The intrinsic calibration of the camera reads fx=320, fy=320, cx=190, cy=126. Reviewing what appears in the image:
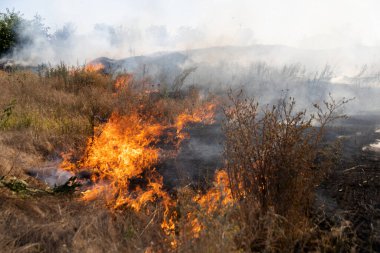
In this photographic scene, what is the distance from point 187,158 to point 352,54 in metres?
15.4

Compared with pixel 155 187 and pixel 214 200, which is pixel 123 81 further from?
pixel 214 200

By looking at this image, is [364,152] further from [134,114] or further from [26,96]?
[26,96]

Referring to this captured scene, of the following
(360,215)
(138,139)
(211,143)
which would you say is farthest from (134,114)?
(360,215)

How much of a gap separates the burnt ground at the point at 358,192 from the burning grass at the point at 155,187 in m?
0.15

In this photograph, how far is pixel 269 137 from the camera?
2799mm

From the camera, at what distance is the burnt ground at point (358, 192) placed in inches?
106

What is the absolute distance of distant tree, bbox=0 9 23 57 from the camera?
1595 cm

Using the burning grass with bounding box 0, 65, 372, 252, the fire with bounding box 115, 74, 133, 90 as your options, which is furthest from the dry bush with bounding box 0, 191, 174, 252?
the fire with bounding box 115, 74, 133, 90

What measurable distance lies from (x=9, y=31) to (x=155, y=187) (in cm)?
1589

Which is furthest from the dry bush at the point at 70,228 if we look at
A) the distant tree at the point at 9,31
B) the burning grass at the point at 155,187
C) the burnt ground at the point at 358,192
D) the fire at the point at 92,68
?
the distant tree at the point at 9,31

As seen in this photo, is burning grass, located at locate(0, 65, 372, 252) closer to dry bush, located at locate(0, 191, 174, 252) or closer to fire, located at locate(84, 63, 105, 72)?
dry bush, located at locate(0, 191, 174, 252)

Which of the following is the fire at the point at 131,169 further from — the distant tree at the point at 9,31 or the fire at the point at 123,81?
the distant tree at the point at 9,31

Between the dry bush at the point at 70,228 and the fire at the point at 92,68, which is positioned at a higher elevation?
the fire at the point at 92,68

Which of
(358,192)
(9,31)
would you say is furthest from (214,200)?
(9,31)
